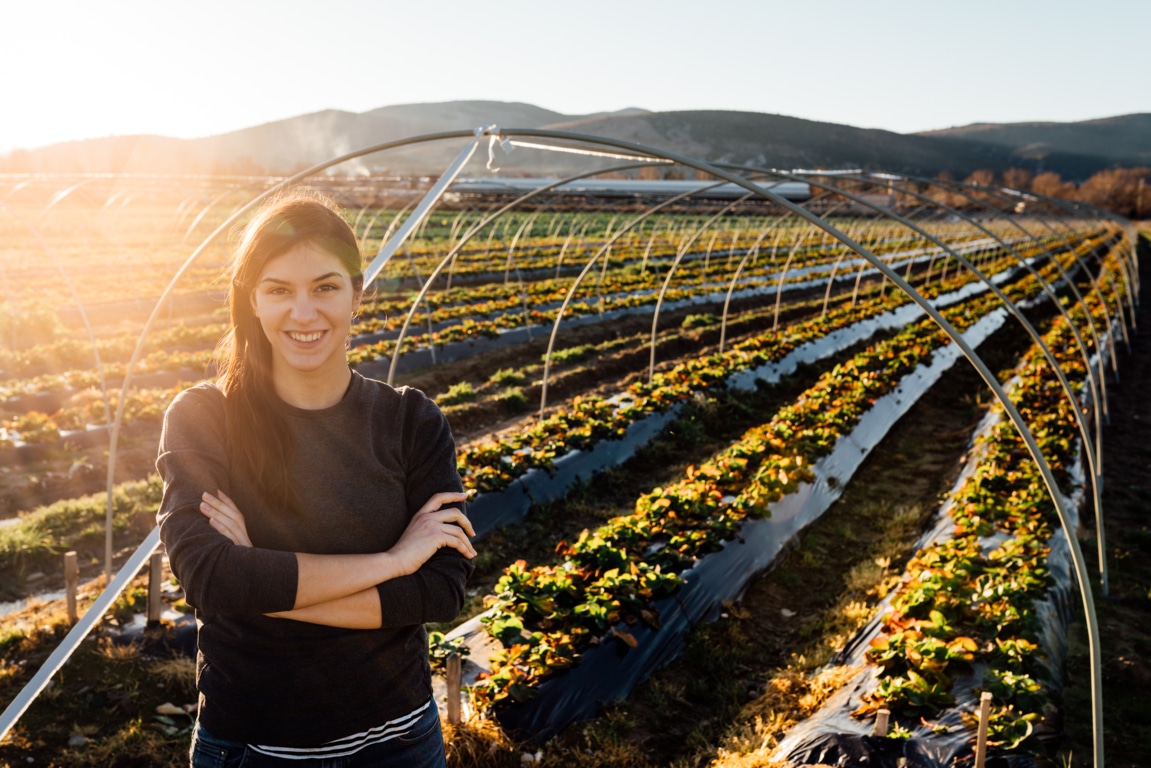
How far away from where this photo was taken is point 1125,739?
473 centimetres

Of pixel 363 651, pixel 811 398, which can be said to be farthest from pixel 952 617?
pixel 811 398

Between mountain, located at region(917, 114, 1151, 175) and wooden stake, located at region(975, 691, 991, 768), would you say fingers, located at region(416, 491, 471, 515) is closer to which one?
wooden stake, located at region(975, 691, 991, 768)

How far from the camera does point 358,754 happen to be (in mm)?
1880

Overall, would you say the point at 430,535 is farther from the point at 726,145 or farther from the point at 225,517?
the point at 726,145

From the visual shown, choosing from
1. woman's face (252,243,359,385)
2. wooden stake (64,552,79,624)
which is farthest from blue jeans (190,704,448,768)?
wooden stake (64,552,79,624)

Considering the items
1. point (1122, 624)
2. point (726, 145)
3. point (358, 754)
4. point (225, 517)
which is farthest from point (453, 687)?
point (726, 145)

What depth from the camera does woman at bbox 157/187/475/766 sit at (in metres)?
1.82

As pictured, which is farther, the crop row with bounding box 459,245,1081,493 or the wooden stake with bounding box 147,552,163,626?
the crop row with bounding box 459,245,1081,493

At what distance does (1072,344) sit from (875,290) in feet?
26.5

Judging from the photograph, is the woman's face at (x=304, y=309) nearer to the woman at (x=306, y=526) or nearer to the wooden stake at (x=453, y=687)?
the woman at (x=306, y=526)

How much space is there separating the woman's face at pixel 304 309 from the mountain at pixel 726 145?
111 meters

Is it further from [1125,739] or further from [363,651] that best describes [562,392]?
[363,651]

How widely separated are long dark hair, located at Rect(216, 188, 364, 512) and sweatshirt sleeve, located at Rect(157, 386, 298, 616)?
0.18ft

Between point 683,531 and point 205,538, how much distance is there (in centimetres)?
507
